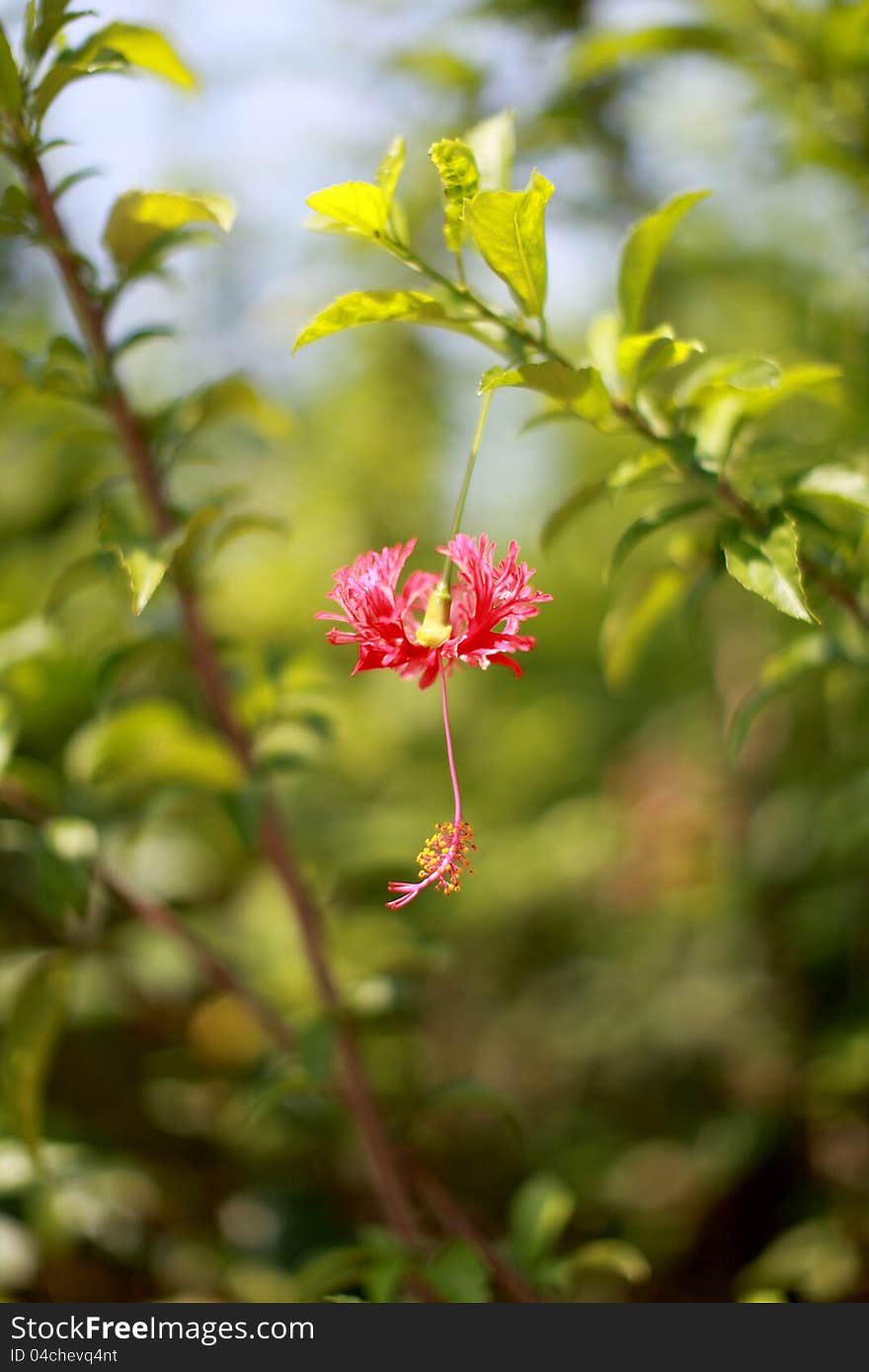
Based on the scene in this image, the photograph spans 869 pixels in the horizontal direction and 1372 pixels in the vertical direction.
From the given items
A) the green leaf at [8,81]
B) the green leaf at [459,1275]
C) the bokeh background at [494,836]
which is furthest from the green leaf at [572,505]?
the green leaf at [459,1275]

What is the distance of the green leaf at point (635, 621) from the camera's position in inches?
39.9

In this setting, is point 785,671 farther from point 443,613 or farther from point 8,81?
point 8,81

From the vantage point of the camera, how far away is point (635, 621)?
3.38ft

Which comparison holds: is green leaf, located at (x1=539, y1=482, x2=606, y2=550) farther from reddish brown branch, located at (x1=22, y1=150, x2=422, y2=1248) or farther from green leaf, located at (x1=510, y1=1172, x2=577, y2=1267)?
green leaf, located at (x1=510, y1=1172, x2=577, y2=1267)

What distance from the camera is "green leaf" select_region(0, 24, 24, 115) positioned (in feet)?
2.53

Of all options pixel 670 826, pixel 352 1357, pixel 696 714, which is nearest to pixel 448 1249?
pixel 352 1357

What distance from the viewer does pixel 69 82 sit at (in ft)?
2.77

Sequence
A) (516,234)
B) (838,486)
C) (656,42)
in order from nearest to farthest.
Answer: (516,234), (838,486), (656,42)

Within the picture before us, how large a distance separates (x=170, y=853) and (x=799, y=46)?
1.30 metres

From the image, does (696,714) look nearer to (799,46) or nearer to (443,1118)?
(443,1118)

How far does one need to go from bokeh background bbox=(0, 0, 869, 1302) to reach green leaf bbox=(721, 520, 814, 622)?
20 centimetres

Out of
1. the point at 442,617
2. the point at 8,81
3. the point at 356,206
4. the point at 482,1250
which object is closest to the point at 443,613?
the point at 442,617

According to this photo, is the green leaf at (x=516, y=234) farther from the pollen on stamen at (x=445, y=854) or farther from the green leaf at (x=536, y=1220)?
the green leaf at (x=536, y=1220)

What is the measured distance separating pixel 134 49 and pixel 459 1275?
3.38 feet
